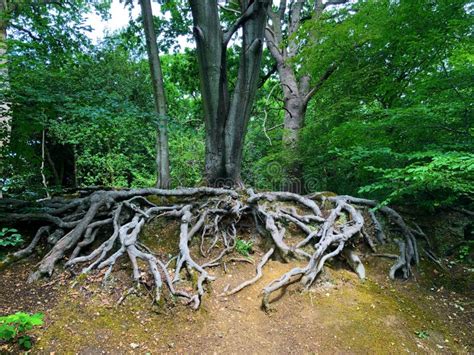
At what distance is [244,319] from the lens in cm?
245

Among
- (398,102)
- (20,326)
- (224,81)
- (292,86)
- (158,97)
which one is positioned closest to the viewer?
(20,326)

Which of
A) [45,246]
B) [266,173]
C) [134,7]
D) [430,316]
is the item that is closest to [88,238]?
[45,246]

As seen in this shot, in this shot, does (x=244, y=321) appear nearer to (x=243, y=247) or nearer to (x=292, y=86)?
(x=243, y=247)

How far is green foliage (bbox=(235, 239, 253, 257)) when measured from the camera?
142 inches

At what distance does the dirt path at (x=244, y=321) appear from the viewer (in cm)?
203

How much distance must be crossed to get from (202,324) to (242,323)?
1.24 ft

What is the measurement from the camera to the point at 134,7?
21.6 feet

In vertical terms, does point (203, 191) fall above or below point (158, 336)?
above

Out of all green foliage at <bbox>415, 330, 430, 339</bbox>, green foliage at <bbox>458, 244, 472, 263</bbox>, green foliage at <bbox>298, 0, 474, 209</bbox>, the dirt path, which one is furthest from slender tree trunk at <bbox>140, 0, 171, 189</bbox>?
green foliage at <bbox>458, 244, 472, 263</bbox>

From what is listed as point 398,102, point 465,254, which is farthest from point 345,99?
point 465,254

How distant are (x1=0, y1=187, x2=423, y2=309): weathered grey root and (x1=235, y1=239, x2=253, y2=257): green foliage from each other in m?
0.08

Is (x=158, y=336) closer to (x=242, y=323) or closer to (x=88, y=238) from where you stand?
(x=242, y=323)

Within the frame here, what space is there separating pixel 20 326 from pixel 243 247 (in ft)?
8.15

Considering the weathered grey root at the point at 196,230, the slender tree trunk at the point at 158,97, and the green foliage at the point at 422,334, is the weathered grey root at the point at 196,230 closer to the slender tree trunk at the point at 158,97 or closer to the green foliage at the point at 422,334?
the green foliage at the point at 422,334
